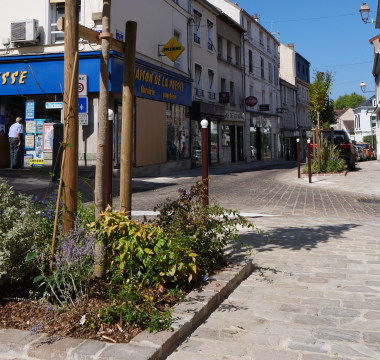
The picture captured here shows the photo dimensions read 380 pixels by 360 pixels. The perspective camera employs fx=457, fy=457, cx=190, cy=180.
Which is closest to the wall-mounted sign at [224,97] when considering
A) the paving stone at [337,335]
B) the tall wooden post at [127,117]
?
the tall wooden post at [127,117]

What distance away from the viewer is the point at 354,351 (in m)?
2.77

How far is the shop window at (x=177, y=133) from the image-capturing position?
21266 mm

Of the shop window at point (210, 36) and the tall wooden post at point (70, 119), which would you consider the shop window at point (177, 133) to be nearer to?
the shop window at point (210, 36)

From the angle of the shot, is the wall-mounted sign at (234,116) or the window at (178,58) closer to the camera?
the window at (178,58)

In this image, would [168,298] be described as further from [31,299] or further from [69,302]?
[31,299]

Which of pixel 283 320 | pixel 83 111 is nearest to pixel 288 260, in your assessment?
pixel 283 320

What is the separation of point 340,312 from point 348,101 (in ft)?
389

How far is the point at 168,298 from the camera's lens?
333cm

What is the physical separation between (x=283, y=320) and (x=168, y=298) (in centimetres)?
84

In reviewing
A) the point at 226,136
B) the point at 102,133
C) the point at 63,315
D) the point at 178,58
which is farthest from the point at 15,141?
the point at 226,136

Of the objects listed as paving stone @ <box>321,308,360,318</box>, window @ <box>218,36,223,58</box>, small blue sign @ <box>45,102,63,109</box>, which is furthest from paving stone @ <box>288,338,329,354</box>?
window @ <box>218,36,223,58</box>

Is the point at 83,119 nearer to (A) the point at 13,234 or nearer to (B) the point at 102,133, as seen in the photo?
(B) the point at 102,133

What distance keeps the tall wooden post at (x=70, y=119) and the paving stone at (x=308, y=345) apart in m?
1.77

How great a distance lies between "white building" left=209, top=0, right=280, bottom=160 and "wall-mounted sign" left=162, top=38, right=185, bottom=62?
13.7 meters
